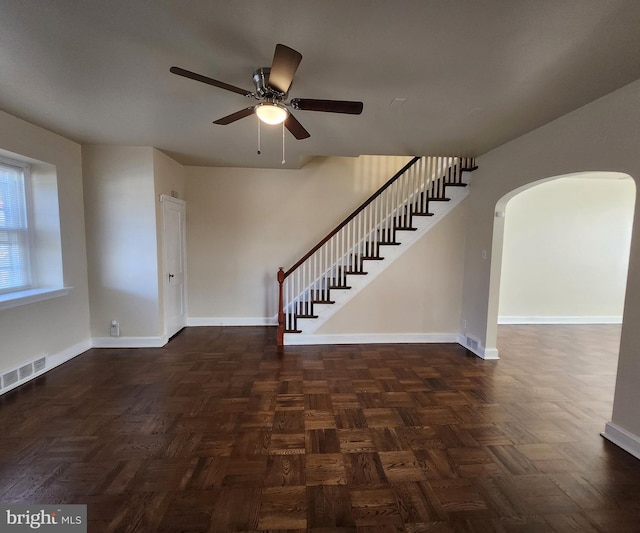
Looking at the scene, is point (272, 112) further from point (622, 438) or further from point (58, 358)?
point (58, 358)

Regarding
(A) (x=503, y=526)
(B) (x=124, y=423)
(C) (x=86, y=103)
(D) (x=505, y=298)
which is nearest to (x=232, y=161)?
(C) (x=86, y=103)

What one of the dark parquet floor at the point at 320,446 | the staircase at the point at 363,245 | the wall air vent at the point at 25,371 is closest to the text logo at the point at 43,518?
the dark parquet floor at the point at 320,446

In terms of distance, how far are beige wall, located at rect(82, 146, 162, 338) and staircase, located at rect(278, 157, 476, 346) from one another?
1800 mm

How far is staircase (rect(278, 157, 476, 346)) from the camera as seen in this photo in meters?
4.15

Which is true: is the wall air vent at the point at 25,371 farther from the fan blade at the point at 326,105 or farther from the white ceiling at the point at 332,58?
the fan blade at the point at 326,105

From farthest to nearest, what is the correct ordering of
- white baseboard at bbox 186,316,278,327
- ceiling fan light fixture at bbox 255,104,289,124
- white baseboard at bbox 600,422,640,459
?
1. white baseboard at bbox 186,316,278,327
2. white baseboard at bbox 600,422,640,459
3. ceiling fan light fixture at bbox 255,104,289,124

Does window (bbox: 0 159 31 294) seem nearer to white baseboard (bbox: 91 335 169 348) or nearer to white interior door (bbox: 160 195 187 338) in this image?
white baseboard (bbox: 91 335 169 348)

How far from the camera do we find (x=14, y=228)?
3084 mm

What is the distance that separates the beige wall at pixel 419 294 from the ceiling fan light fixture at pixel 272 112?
2741mm

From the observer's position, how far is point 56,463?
189cm

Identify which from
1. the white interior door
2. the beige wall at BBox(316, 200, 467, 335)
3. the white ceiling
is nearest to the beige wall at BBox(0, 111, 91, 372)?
the white ceiling

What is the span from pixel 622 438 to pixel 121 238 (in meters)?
5.32

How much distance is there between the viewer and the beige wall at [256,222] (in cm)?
483

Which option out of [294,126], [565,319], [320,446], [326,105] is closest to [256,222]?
[294,126]
